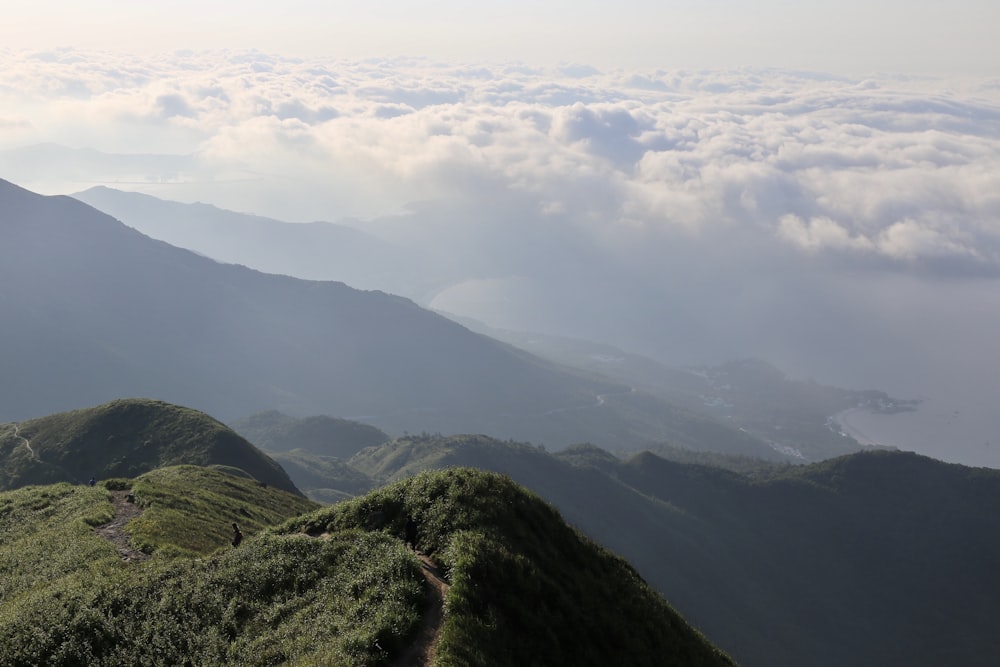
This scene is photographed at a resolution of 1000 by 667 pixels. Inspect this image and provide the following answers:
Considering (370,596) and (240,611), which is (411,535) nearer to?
(370,596)

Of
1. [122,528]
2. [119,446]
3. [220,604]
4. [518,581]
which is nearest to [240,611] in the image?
[220,604]

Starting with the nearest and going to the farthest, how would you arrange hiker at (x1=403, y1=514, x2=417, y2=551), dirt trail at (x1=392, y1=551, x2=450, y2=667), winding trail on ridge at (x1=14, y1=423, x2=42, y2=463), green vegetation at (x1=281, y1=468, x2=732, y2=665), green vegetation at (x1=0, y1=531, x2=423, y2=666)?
1. dirt trail at (x1=392, y1=551, x2=450, y2=667)
2. green vegetation at (x1=0, y1=531, x2=423, y2=666)
3. green vegetation at (x1=281, y1=468, x2=732, y2=665)
4. hiker at (x1=403, y1=514, x2=417, y2=551)
5. winding trail on ridge at (x1=14, y1=423, x2=42, y2=463)

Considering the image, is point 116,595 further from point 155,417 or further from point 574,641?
point 155,417

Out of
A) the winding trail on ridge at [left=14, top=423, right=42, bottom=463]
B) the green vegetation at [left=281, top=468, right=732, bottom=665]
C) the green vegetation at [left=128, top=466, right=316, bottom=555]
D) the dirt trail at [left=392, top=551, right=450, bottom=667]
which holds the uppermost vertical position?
the dirt trail at [left=392, top=551, right=450, bottom=667]

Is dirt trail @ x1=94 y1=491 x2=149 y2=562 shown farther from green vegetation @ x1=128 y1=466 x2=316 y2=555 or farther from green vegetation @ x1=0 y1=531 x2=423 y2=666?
green vegetation @ x1=0 y1=531 x2=423 y2=666

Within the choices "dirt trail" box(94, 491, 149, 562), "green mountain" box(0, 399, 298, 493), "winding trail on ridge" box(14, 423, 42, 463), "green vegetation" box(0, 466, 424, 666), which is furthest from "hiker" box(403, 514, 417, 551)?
"winding trail on ridge" box(14, 423, 42, 463)

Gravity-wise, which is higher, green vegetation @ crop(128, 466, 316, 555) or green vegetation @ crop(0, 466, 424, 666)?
green vegetation @ crop(0, 466, 424, 666)
